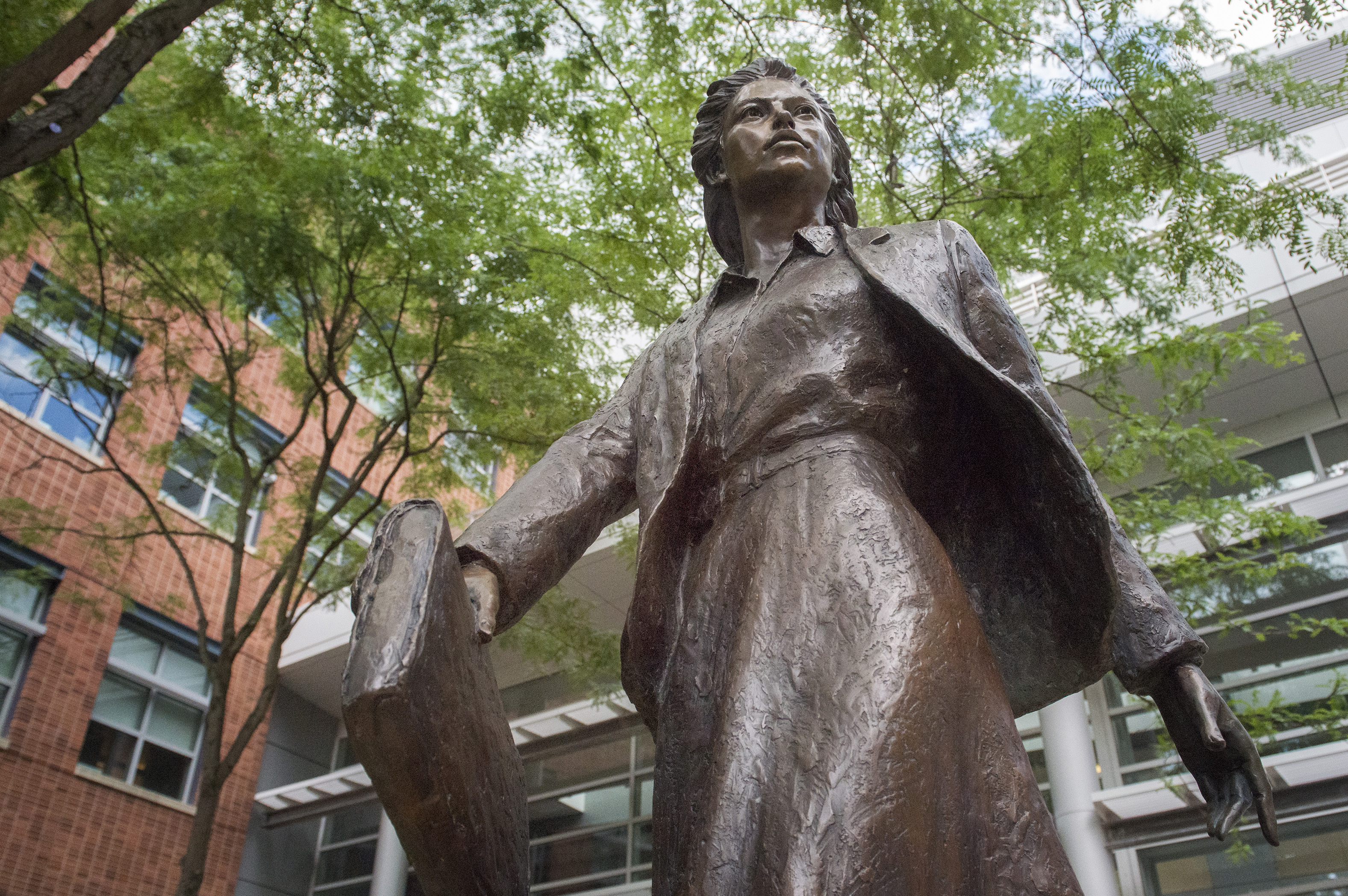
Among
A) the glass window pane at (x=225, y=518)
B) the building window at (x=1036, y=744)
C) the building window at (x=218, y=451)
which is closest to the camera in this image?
the building window at (x=218, y=451)

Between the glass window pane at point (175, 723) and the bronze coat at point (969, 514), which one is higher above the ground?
the glass window pane at point (175, 723)

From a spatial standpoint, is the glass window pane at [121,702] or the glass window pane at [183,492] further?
the glass window pane at [183,492]

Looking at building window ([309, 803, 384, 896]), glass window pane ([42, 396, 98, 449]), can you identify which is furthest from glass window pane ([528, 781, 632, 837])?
glass window pane ([42, 396, 98, 449])

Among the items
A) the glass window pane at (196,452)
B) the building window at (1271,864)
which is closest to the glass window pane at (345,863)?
the glass window pane at (196,452)

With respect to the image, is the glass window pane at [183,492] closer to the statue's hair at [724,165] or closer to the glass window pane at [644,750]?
the glass window pane at [644,750]

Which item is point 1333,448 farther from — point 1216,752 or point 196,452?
point 1216,752

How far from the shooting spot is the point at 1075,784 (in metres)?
9.98

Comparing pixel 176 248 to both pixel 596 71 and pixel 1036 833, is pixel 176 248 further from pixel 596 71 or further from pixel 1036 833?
pixel 1036 833

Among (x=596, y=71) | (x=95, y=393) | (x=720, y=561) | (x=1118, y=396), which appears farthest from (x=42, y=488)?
(x=720, y=561)

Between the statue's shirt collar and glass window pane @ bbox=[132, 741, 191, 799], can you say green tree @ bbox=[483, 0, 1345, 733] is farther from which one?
glass window pane @ bbox=[132, 741, 191, 799]

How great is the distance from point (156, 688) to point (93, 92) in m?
10.8

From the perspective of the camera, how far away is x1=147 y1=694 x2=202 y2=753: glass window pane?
1391 centimetres

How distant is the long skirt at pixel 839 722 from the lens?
1563 mm

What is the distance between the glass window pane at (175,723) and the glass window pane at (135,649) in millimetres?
399
